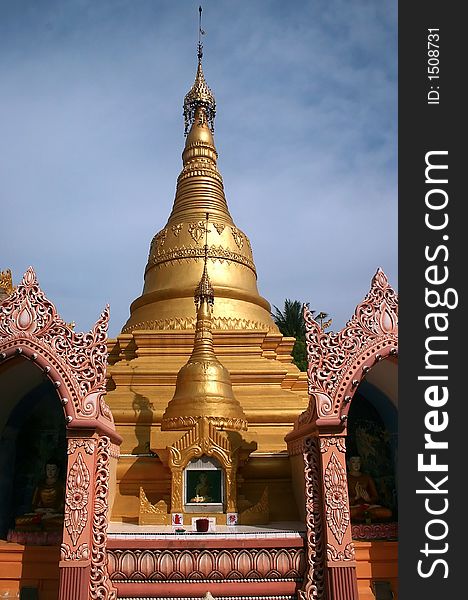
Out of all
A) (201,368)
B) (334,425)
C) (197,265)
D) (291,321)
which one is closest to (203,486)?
(201,368)

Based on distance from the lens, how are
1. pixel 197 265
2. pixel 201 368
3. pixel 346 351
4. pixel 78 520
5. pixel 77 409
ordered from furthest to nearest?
pixel 197 265 < pixel 201 368 < pixel 346 351 < pixel 77 409 < pixel 78 520

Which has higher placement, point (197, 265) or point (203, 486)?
point (197, 265)

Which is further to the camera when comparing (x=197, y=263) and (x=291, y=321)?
(x=291, y=321)

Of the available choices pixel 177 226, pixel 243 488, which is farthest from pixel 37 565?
pixel 177 226

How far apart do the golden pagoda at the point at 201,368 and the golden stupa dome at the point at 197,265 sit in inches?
1.5

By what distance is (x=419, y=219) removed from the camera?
266 inches

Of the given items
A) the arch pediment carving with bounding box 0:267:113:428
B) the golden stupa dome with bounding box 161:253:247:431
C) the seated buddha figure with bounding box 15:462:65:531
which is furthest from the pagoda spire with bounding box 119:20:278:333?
the arch pediment carving with bounding box 0:267:113:428

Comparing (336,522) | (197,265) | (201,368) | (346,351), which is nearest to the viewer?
(336,522)

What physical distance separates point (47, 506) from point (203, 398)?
3435 millimetres

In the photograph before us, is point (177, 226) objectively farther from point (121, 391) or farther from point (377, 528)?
point (377, 528)

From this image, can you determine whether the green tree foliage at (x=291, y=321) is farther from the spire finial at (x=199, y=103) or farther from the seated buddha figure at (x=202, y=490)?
the seated buddha figure at (x=202, y=490)

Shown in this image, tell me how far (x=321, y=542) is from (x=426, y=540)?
250cm

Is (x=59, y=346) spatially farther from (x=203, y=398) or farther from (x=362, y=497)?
(x=362, y=497)

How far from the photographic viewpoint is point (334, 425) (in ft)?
28.3
